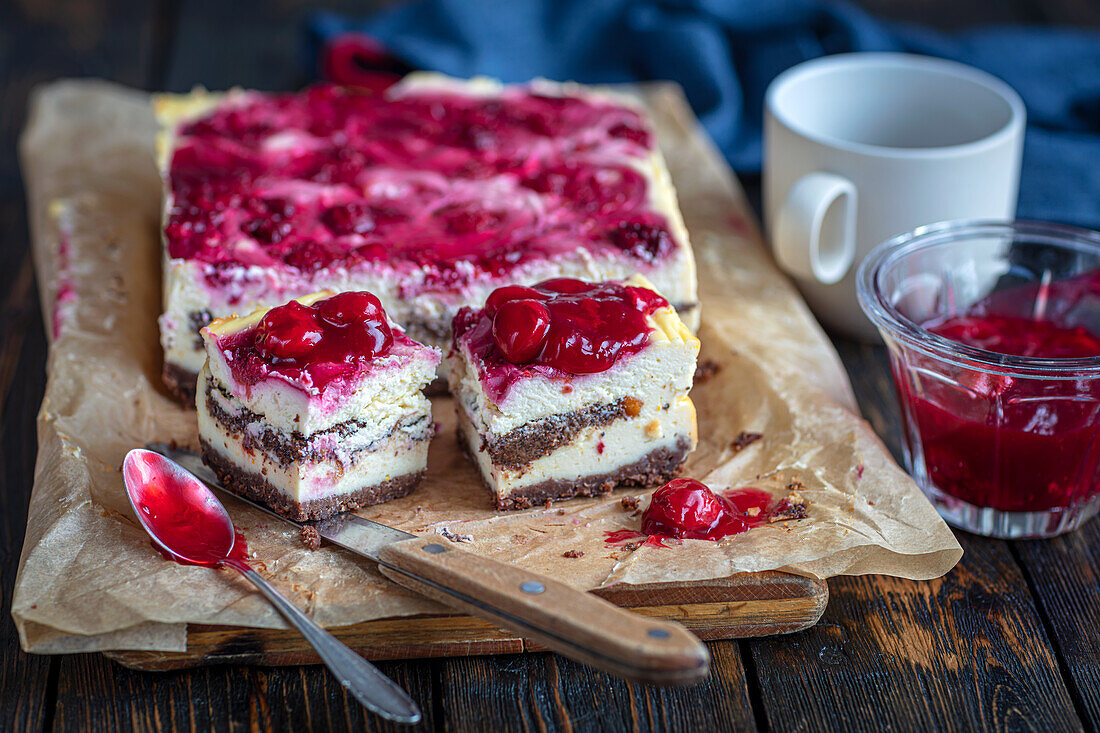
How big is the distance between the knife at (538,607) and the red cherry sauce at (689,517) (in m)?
0.41

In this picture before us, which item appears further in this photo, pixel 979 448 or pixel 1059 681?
pixel 979 448

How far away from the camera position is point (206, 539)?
9.06 feet

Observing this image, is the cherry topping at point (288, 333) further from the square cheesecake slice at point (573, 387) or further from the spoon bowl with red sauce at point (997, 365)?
the spoon bowl with red sauce at point (997, 365)

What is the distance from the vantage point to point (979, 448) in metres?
2.97

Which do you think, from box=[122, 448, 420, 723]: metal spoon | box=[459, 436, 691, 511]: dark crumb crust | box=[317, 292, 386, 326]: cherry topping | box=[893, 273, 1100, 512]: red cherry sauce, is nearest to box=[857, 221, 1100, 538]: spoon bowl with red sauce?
box=[893, 273, 1100, 512]: red cherry sauce

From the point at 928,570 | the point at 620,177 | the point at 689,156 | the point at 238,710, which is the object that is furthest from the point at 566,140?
the point at 238,710

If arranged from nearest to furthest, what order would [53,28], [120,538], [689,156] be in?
[120,538], [689,156], [53,28]

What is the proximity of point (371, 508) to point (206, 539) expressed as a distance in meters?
0.44

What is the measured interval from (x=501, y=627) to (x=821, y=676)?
0.74m

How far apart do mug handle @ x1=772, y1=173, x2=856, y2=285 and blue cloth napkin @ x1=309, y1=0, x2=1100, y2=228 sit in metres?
1.11

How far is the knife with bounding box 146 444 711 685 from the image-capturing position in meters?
2.14

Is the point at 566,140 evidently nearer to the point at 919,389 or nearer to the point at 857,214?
the point at 857,214

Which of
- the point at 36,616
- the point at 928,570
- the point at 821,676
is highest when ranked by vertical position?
the point at 928,570

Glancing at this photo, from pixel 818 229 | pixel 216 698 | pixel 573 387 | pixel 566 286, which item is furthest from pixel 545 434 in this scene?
pixel 818 229
